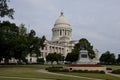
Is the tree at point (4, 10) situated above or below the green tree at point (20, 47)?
above

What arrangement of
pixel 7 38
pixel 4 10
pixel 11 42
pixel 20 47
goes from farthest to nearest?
pixel 20 47, pixel 7 38, pixel 11 42, pixel 4 10

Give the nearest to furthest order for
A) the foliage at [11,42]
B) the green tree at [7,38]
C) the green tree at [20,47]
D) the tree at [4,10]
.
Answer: the tree at [4,10]
the green tree at [7,38]
the foliage at [11,42]
the green tree at [20,47]

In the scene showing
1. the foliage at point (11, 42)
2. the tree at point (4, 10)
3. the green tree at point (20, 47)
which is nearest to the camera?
the tree at point (4, 10)

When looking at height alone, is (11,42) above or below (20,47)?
above

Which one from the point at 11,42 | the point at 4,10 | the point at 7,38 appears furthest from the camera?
the point at 7,38

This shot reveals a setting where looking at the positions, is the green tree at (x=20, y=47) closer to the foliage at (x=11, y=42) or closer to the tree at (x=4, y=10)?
the foliage at (x=11, y=42)

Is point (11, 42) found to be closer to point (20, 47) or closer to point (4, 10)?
point (20, 47)

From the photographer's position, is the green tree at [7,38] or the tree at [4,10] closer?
the tree at [4,10]

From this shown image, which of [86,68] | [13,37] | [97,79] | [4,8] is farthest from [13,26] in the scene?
[97,79]

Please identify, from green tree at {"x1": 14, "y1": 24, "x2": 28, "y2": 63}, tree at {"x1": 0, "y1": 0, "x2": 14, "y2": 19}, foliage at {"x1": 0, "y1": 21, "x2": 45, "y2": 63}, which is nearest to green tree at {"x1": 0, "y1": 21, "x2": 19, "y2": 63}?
foliage at {"x1": 0, "y1": 21, "x2": 45, "y2": 63}

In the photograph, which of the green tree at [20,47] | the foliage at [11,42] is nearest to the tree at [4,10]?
the foliage at [11,42]

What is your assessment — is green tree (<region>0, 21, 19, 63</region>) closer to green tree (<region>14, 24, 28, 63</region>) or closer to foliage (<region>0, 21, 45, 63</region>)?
foliage (<region>0, 21, 45, 63</region>)

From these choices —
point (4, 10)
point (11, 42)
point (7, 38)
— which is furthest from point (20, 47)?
point (4, 10)

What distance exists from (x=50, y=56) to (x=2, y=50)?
2445 inches
